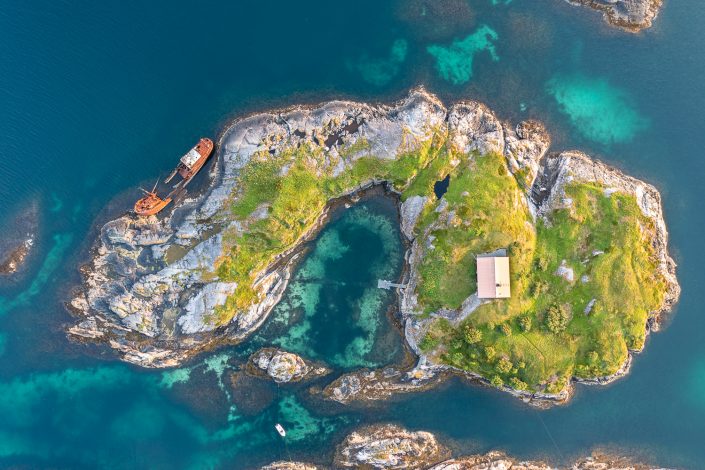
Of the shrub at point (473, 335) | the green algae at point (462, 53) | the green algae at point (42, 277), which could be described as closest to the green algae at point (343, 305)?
the shrub at point (473, 335)

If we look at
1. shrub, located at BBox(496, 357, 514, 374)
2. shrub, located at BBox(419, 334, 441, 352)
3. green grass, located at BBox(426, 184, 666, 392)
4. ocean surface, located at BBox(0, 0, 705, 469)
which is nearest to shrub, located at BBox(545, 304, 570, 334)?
green grass, located at BBox(426, 184, 666, 392)

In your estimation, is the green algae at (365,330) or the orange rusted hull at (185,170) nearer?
the orange rusted hull at (185,170)

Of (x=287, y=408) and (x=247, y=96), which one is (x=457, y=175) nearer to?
(x=247, y=96)

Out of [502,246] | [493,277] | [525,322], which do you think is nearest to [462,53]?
[502,246]

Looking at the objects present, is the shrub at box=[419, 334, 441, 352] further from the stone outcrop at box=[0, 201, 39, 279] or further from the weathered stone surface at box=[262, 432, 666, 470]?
the stone outcrop at box=[0, 201, 39, 279]

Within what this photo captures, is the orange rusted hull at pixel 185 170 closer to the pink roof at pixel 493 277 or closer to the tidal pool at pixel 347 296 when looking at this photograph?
the tidal pool at pixel 347 296

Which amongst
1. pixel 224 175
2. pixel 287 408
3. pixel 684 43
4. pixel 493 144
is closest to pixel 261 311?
pixel 287 408

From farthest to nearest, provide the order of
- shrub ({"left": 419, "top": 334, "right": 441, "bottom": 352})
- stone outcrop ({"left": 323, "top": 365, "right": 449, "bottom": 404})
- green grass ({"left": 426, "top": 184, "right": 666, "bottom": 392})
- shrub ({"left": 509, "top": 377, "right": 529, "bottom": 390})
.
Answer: stone outcrop ({"left": 323, "top": 365, "right": 449, "bottom": 404}), shrub ({"left": 419, "top": 334, "right": 441, "bottom": 352}), shrub ({"left": 509, "top": 377, "right": 529, "bottom": 390}), green grass ({"left": 426, "top": 184, "right": 666, "bottom": 392})
